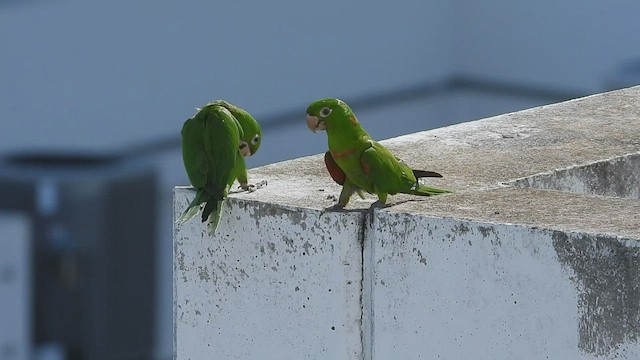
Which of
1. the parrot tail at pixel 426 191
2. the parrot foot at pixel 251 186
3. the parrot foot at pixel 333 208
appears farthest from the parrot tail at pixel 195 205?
the parrot tail at pixel 426 191

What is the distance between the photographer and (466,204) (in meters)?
2.62

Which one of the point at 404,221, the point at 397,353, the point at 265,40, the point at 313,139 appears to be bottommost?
the point at 397,353

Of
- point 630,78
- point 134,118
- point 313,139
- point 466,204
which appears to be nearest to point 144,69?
point 134,118

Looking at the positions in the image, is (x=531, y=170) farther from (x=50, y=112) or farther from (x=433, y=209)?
(x=50, y=112)

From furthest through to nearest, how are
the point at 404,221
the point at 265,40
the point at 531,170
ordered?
the point at 265,40
the point at 531,170
the point at 404,221

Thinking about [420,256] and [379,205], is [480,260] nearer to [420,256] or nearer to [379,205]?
[420,256]

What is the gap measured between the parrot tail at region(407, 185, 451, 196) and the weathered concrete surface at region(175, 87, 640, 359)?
0.02 m

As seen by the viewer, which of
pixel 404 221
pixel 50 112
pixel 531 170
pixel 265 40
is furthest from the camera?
pixel 265 40

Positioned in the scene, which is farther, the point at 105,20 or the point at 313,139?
the point at 313,139

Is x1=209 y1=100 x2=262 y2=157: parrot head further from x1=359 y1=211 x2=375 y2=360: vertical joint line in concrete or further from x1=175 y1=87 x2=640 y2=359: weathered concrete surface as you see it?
x1=359 y1=211 x2=375 y2=360: vertical joint line in concrete

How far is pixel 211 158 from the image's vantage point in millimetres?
2715

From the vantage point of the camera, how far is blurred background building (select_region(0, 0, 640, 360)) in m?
6.84

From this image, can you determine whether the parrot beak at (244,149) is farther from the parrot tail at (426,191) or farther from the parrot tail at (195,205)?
the parrot tail at (426,191)

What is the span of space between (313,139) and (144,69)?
977 millimetres
